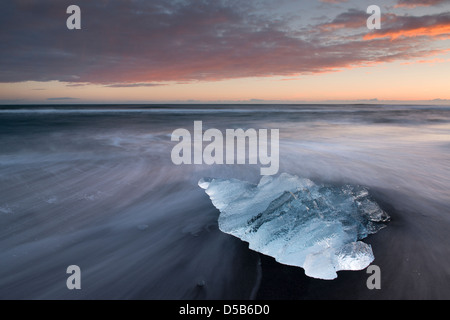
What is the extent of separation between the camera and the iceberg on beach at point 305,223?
2.53 m

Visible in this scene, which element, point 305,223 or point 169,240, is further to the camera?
point 169,240

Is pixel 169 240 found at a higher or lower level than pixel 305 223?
lower

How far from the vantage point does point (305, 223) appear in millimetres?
2953

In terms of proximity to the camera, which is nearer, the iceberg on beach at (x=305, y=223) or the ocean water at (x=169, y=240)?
the ocean water at (x=169, y=240)

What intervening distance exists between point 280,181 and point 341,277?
184 cm

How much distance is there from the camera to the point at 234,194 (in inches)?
167

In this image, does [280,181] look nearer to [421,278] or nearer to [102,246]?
[421,278]

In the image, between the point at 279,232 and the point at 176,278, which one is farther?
the point at 279,232

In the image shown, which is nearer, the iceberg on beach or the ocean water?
the ocean water

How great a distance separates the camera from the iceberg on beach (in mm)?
2533
